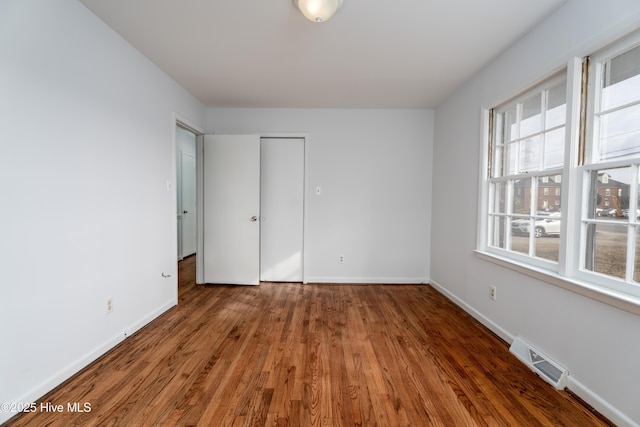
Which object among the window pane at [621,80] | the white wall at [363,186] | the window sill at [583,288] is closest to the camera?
the window sill at [583,288]

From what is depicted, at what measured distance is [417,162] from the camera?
377cm

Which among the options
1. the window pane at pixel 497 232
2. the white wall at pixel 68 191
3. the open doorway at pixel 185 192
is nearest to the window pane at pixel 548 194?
the window pane at pixel 497 232

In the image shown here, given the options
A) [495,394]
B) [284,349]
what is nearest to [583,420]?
[495,394]

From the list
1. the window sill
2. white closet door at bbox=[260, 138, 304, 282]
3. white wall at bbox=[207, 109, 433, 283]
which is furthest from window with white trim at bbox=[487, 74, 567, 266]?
white closet door at bbox=[260, 138, 304, 282]

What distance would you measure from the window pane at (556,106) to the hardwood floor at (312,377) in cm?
178

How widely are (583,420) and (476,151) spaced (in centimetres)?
221

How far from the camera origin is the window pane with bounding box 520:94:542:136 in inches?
81.9

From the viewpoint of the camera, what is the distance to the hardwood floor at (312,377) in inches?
55.9

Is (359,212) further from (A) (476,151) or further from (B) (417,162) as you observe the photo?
(A) (476,151)

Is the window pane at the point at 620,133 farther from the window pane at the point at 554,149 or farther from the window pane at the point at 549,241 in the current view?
the window pane at the point at 549,241

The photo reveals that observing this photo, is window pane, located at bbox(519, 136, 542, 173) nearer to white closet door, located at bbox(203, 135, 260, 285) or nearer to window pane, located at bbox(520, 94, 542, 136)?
window pane, located at bbox(520, 94, 542, 136)

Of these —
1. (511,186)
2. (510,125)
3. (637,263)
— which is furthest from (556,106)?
(637,263)

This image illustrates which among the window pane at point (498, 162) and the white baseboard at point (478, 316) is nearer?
the white baseboard at point (478, 316)

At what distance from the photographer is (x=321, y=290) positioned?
3518 mm
